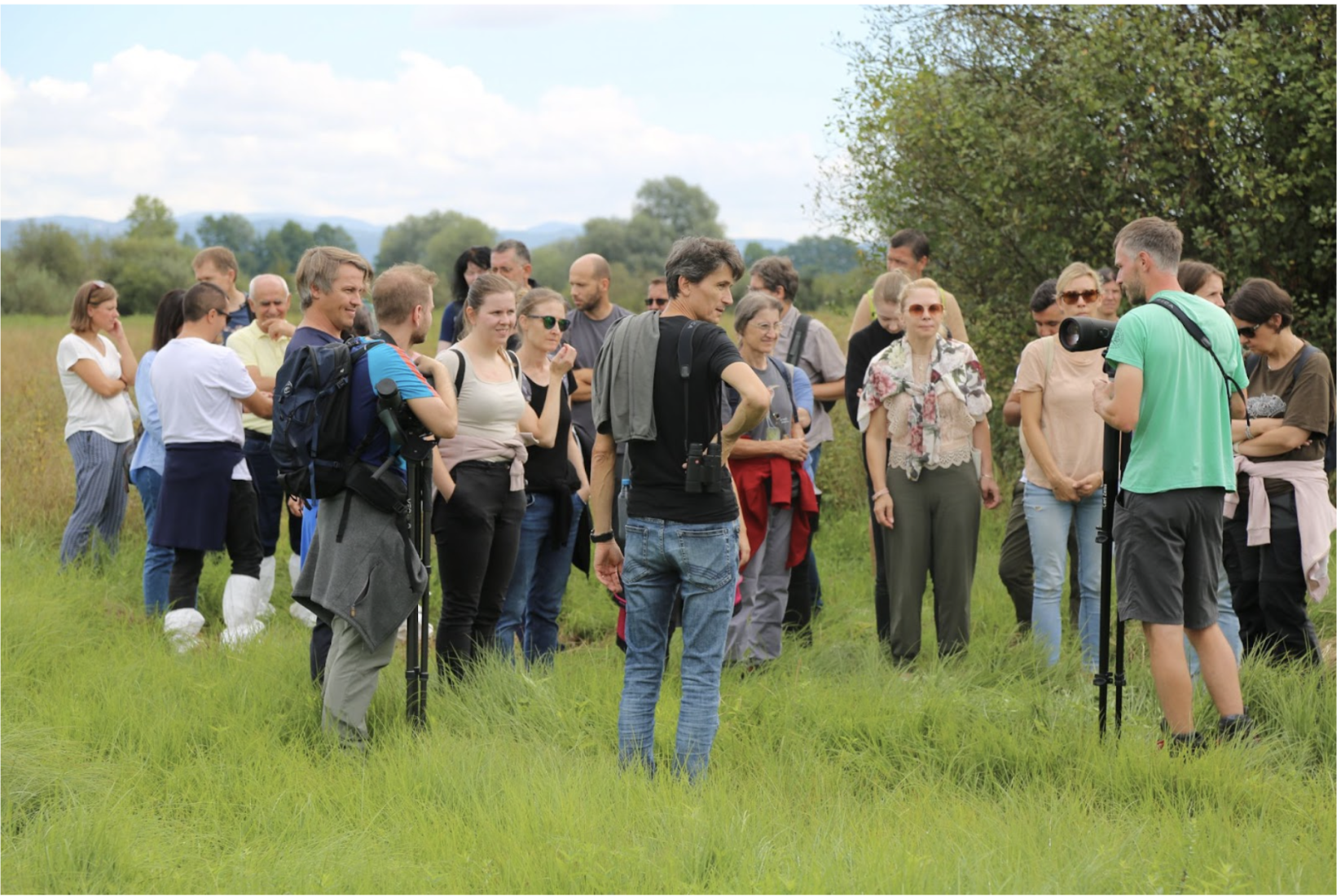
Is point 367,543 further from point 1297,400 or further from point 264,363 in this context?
point 1297,400

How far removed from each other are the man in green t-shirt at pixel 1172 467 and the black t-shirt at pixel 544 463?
2613 millimetres

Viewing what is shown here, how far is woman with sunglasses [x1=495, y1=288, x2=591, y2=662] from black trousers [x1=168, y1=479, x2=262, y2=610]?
156 centimetres

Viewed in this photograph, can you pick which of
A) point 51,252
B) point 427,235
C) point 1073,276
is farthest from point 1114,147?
Answer: point 427,235

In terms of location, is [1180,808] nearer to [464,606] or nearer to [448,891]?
[448,891]

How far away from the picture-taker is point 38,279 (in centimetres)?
4334

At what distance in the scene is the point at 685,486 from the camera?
416 cm

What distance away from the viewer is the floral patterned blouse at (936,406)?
19.2 feet

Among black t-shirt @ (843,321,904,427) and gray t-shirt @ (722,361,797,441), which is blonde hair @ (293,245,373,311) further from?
black t-shirt @ (843,321,904,427)

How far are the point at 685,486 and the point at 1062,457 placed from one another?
2.65 m

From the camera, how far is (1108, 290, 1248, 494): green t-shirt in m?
4.56

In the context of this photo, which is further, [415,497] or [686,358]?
[415,497]

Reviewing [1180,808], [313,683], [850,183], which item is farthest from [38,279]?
[1180,808]

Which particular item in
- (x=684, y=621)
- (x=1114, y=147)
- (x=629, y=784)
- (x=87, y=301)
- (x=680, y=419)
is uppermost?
(x=1114, y=147)

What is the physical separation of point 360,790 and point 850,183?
28.3 ft
